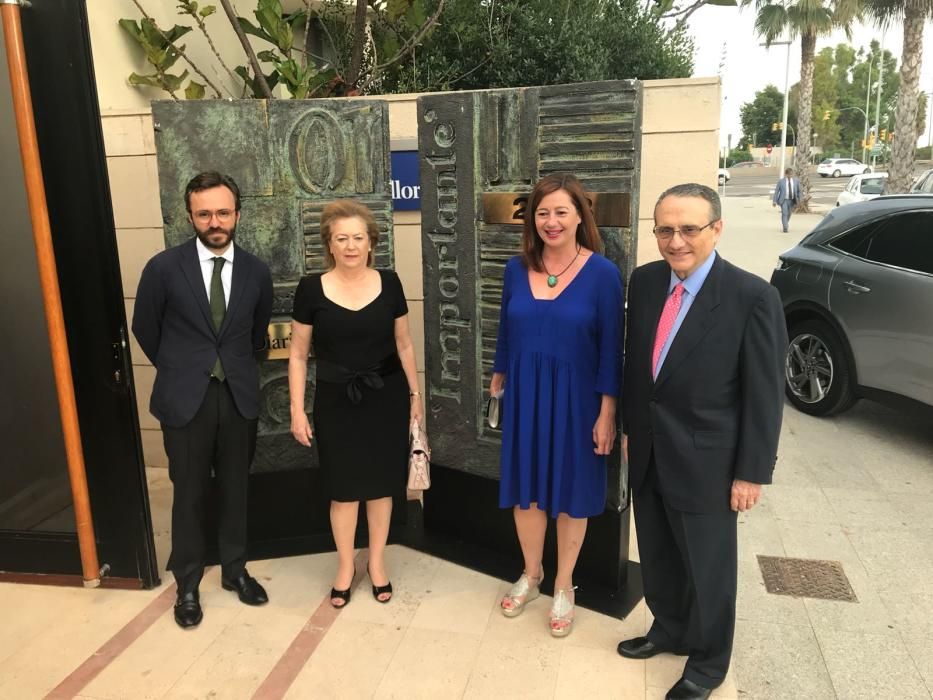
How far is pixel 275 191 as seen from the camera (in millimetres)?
3354

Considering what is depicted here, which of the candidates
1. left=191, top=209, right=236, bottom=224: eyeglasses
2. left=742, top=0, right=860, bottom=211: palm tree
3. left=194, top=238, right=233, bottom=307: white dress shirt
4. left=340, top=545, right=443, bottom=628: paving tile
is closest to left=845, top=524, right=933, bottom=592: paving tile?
left=340, top=545, right=443, bottom=628: paving tile

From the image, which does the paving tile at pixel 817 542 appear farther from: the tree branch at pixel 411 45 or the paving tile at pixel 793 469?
the tree branch at pixel 411 45

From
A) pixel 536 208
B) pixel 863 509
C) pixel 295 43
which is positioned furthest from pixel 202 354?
pixel 295 43

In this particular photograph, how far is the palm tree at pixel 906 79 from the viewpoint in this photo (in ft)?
47.8

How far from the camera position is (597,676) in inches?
105

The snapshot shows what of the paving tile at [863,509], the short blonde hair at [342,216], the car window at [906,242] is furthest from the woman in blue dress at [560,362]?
the car window at [906,242]

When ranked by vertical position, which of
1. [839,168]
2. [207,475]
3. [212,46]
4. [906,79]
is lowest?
[207,475]

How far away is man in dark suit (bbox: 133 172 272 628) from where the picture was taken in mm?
2871

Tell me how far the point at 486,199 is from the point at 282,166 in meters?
0.99

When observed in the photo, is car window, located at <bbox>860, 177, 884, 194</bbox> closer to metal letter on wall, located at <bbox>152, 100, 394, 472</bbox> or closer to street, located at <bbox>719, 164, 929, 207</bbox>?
street, located at <bbox>719, 164, 929, 207</bbox>

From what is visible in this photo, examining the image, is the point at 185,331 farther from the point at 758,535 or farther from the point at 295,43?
the point at 295,43

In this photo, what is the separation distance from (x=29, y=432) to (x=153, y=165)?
1817 mm

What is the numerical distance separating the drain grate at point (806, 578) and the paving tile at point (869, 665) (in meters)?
0.30

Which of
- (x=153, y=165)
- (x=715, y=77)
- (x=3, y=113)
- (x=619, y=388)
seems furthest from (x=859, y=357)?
(x=3, y=113)
